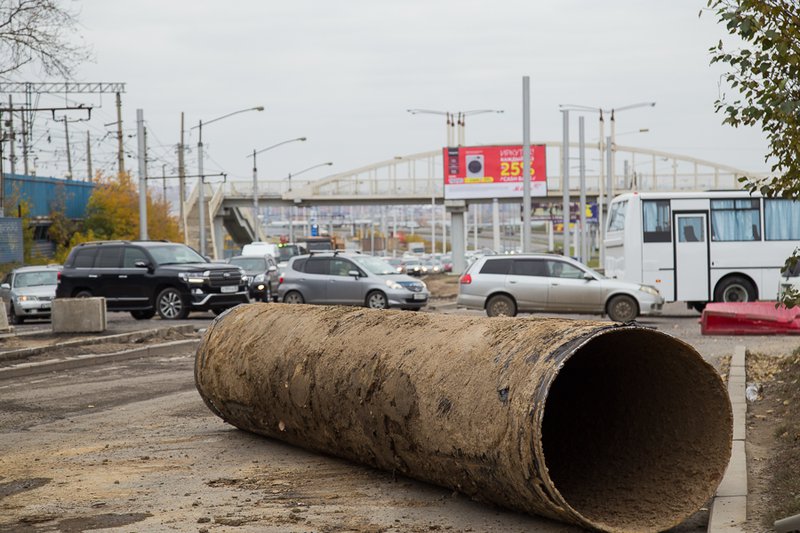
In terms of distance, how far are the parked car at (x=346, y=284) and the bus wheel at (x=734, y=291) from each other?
7.43 metres

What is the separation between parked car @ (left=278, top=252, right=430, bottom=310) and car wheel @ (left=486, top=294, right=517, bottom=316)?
2.74 metres

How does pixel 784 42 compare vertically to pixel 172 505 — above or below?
above

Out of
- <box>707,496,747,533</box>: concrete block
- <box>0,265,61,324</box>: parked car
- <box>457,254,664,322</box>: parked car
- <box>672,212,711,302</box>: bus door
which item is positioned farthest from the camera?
<box>0,265,61,324</box>: parked car

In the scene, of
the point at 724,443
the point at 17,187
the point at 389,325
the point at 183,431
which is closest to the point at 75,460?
the point at 183,431

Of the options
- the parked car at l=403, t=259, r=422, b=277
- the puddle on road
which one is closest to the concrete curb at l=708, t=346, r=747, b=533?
the puddle on road

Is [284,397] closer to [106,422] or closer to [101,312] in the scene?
[106,422]

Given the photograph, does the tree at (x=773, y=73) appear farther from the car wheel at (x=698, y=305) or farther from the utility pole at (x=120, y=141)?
the utility pole at (x=120, y=141)

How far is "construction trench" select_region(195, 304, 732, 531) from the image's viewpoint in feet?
21.9

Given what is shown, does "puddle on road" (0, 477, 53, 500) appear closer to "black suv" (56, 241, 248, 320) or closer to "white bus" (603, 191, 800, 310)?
"black suv" (56, 241, 248, 320)

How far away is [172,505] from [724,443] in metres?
3.44

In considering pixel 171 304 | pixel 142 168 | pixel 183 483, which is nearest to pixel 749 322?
pixel 171 304

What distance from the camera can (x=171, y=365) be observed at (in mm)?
17156

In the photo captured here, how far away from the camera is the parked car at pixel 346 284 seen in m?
29.7

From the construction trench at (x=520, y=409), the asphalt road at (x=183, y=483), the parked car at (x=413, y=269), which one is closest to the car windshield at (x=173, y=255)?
the asphalt road at (x=183, y=483)
